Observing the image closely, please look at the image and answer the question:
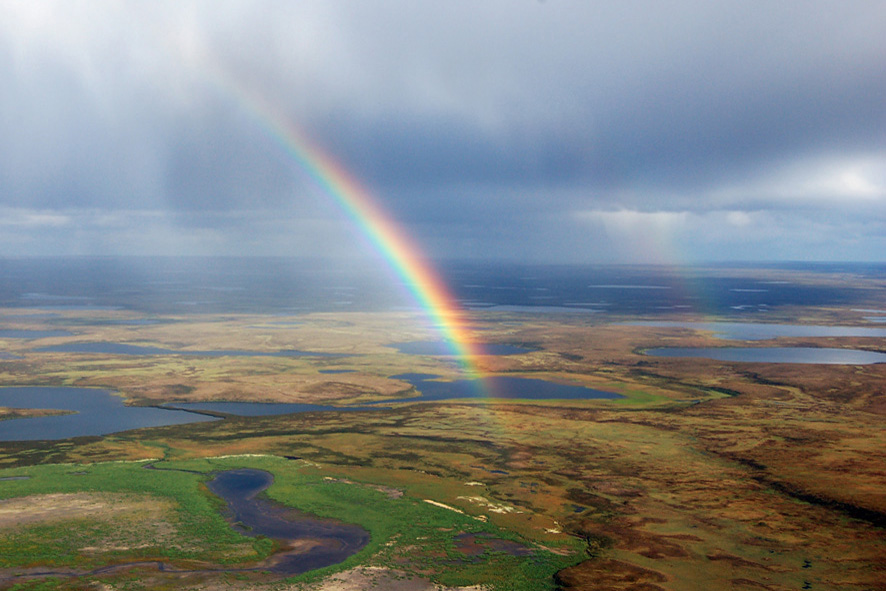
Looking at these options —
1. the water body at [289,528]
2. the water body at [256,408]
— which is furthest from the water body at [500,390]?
the water body at [289,528]

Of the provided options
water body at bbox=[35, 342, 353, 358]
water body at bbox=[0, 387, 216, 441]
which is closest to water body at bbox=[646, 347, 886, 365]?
water body at bbox=[35, 342, 353, 358]

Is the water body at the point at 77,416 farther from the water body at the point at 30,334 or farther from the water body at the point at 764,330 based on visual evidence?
the water body at the point at 764,330

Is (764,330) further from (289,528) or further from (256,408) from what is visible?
(289,528)

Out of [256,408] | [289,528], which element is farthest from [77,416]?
[289,528]

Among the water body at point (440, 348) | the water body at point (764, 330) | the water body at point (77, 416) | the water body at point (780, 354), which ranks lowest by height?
the water body at point (77, 416)

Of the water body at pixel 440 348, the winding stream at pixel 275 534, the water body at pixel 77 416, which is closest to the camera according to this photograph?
the winding stream at pixel 275 534

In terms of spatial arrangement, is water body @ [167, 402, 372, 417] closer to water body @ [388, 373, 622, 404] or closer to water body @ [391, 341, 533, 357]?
water body @ [388, 373, 622, 404]

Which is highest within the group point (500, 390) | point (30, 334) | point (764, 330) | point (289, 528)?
point (30, 334)
